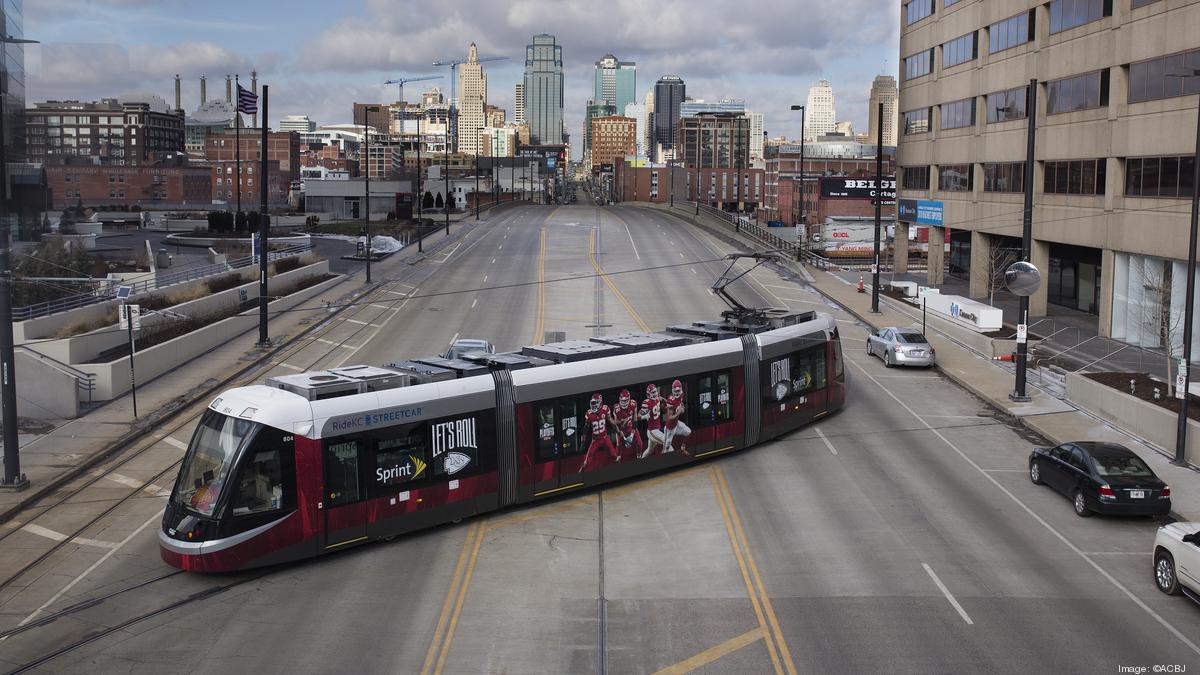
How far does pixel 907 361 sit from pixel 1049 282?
71.1ft

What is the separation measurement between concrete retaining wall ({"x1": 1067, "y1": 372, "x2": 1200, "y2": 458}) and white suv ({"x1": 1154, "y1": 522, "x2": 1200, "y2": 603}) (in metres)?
9.16

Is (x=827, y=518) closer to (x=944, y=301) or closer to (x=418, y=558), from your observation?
(x=418, y=558)

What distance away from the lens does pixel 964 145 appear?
2297 inches

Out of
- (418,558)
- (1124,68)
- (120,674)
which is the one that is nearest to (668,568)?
(418,558)

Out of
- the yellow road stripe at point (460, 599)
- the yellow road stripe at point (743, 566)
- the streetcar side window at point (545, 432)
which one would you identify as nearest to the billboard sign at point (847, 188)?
the yellow road stripe at point (743, 566)

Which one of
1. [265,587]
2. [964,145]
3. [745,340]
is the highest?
[964,145]

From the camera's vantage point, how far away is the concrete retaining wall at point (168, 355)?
3084 cm

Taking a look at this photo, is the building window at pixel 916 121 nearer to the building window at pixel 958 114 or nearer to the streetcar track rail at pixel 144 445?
the building window at pixel 958 114

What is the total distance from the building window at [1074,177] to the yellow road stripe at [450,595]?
33.5 m

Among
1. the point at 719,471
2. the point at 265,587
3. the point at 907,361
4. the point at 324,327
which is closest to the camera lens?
the point at 265,587

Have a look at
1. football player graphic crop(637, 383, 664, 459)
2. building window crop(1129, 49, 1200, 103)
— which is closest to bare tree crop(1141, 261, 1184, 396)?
building window crop(1129, 49, 1200, 103)

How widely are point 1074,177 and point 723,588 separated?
35.1m

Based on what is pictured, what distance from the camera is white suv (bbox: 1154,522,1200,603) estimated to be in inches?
622

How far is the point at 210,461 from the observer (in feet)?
55.7
